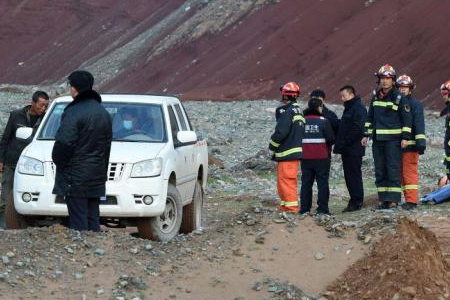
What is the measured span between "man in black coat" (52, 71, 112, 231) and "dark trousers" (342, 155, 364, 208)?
5.75 meters

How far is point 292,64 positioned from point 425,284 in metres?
47.0

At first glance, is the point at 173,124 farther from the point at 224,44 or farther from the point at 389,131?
the point at 224,44

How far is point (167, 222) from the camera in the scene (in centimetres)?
1212

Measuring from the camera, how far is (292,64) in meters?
56.2

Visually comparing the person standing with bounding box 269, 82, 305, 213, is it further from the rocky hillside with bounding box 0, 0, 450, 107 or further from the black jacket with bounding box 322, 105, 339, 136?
the rocky hillside with bounding box 0, 0, 450, 107

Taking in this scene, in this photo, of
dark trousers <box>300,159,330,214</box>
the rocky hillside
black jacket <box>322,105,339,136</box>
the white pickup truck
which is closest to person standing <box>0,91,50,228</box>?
the white pickup truck

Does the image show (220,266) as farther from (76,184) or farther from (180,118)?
(180,118)

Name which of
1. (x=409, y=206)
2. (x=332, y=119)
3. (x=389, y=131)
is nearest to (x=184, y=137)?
(x=389, y=131)

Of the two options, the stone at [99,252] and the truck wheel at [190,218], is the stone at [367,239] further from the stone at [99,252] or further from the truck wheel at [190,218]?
the truck wheel at [190,218]

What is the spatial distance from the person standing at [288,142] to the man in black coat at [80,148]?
396 cm

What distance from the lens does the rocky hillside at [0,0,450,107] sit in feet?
164

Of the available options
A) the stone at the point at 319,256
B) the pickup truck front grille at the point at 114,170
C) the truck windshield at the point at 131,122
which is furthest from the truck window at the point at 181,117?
the stone at the point at 319,256

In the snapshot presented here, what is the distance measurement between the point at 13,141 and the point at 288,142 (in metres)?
3.53

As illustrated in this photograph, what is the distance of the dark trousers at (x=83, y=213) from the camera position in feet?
34.4
